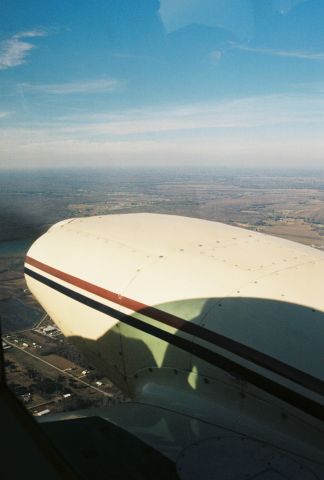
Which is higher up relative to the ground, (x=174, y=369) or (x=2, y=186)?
(x=2, y=186)

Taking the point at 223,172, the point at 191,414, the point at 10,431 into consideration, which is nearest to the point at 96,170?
the point at 223,172

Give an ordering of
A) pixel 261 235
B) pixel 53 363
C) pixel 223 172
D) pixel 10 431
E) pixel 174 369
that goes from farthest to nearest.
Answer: pixel 223 172, pixel 53 363, pixel 261 235, pixel 174 369, pixel 10 431

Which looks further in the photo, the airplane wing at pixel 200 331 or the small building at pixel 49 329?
the small building at pixel 49 329

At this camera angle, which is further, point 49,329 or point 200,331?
point 49,329

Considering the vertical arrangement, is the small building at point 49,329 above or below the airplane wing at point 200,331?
below

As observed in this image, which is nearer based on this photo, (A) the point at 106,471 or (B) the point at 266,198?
(A) the point at 106,471

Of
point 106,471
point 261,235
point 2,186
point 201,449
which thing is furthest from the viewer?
point 261,235

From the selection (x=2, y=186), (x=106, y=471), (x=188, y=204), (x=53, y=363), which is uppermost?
(x=2, y=186)

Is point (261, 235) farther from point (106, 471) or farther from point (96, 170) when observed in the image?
point (106, 471)

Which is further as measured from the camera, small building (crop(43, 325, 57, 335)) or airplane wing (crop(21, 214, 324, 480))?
small building (crop(43, 325, 57, 335))

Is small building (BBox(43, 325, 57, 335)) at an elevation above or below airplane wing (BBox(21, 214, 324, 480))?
below

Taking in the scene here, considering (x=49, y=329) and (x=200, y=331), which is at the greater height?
(x=200, y=331)
